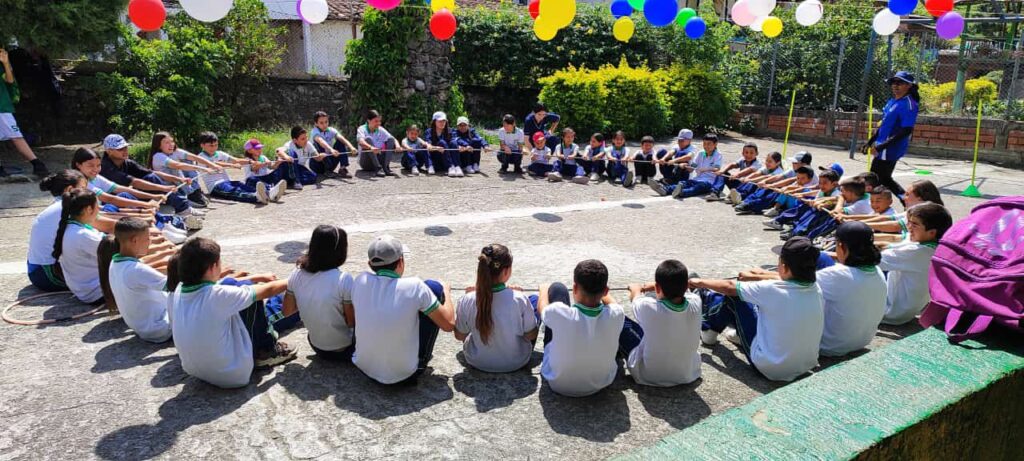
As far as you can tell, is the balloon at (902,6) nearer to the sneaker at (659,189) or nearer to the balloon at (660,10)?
the balloon at (660,10)

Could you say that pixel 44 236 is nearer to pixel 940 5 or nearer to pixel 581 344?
pixel 581 344

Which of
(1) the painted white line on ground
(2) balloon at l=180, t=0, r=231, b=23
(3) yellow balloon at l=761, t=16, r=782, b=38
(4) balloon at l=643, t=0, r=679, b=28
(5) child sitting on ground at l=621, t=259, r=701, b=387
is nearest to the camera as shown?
(5) child sitting on ground at l=621, t=259, r=701, b=387

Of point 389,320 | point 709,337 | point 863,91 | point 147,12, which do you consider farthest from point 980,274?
point 863,91

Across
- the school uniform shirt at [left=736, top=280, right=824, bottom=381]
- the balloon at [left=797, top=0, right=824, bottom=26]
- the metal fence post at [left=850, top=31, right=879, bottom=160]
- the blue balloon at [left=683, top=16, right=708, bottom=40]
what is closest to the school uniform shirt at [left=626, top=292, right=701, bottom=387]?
the school uniform shirt at [left=736, top=280, right=824, bottom=381]

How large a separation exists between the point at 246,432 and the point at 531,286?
9.30 feet

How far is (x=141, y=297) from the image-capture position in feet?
13.8

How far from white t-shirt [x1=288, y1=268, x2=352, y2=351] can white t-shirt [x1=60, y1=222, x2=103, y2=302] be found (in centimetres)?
196

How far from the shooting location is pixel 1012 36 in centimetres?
1451

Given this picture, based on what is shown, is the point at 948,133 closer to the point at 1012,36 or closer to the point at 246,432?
the point at 1012,36

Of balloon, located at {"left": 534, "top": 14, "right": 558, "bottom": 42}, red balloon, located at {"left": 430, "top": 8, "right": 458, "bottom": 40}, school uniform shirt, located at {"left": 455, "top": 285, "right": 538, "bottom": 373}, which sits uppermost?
red balloon, located at {"left": 430, "top": 8, "right": 458, "bottom": 40}

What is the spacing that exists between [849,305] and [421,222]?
4.83m

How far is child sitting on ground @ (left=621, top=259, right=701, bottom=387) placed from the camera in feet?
12.1

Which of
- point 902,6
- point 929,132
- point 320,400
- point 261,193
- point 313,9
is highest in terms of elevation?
point 902,6

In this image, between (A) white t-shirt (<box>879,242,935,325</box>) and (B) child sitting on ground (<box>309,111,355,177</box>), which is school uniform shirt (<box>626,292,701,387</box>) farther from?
(B) child sitting on ground (<box>309,111,355,177</box>)
